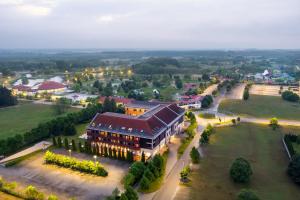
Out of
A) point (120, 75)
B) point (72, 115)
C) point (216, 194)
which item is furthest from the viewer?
point (120, 75)

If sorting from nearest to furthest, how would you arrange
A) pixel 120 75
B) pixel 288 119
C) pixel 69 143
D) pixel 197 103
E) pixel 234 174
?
pixel 234 174, pixel 69 143, pixel 288 119, pixel 197 103, pixel 120 75

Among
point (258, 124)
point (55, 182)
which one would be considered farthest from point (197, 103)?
point (55, 182)

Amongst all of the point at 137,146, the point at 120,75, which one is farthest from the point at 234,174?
the point at 120,75

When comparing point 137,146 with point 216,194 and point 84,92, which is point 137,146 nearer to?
point 216,194

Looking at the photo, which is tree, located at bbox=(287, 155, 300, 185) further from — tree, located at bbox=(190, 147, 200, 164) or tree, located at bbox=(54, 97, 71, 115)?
tree, located at bbox=(54, 97, 71, 115)

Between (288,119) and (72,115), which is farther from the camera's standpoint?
(288,119)

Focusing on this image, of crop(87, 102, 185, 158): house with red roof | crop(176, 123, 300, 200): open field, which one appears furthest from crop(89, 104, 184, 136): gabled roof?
crop(176, 123, 300, 200): open field

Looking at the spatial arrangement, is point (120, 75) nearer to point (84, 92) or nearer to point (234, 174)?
point (84, 92)
